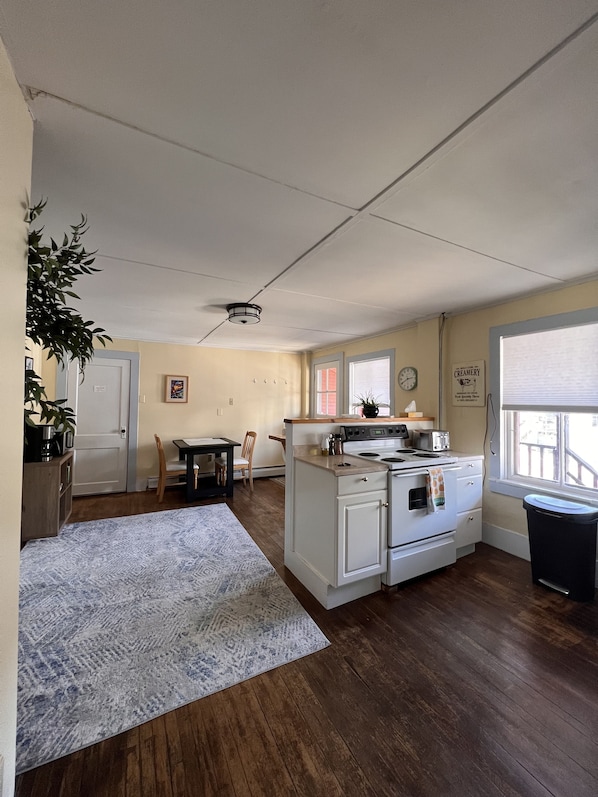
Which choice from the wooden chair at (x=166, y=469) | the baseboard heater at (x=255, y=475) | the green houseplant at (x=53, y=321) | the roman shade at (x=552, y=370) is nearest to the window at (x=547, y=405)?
the roman shade at (x=552, y=370)

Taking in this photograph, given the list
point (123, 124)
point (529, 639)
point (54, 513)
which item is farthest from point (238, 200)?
point (54, 513)

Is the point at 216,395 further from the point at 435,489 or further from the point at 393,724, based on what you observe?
the point at 393,724

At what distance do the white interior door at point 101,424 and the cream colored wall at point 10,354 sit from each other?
4.36 metres

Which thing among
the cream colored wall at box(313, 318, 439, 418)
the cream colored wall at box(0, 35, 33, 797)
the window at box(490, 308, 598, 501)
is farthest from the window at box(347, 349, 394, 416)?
the cream colored wall at box(0, 35, 33, 797)

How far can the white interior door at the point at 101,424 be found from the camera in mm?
4793

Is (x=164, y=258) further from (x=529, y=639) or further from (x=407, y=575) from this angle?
(x=529, y=639)

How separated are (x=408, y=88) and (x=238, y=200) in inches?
33.8

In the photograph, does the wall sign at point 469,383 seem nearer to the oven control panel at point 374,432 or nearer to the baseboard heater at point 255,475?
the oven control panel at point 374,432

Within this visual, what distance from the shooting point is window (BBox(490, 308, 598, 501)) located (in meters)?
2.55

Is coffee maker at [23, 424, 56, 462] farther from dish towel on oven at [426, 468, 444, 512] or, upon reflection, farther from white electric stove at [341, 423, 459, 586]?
dish towel on oven at [426, 468, 444, 512]

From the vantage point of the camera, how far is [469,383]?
334cm

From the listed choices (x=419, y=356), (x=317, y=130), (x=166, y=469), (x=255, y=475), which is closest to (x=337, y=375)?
(x=419, y=356)

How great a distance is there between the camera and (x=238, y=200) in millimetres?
1561

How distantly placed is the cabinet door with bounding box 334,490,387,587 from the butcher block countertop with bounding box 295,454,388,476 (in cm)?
17
